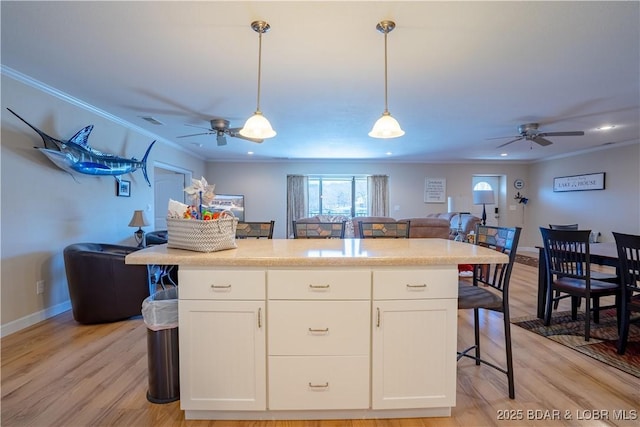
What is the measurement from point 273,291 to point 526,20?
2.24 m

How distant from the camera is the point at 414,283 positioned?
1.52 meters

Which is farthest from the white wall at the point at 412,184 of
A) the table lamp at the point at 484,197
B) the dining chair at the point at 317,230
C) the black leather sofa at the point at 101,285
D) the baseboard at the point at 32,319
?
the dining chair at the point at 317,230

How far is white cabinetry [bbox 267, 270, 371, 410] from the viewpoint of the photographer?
4.92 ft

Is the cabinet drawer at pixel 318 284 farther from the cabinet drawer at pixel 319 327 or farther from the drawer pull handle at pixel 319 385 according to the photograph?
the drawer pull handle at pixel 319 385

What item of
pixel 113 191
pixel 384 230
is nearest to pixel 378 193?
pixel 384 230

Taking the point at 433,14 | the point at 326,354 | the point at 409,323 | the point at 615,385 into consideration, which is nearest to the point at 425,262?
the point at 409,323

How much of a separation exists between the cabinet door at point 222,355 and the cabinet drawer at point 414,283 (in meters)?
0.60

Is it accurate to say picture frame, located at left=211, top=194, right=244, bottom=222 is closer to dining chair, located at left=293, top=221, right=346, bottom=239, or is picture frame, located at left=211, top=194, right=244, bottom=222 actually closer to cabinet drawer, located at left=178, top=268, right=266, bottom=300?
dining chair, located at left=293, top=221, right=346, bottom=239

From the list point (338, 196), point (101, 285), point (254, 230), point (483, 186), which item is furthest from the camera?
point (483, 186)

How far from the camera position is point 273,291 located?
4.92 feet

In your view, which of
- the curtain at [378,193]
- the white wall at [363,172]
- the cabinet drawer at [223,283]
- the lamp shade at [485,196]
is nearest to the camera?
the cabinet drawer at [223,283]

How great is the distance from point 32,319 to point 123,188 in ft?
5.96

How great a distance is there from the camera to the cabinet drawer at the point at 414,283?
1505 mm

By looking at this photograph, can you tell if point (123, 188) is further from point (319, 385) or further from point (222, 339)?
point (319, 385)
